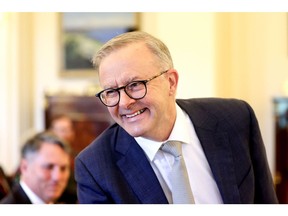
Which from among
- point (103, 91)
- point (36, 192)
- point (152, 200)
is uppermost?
point (103, 91)

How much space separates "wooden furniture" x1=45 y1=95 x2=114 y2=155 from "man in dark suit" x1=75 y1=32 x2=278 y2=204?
2.72 m

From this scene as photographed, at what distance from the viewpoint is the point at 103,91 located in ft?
1.66

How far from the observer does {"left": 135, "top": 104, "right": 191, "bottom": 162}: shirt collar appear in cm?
60

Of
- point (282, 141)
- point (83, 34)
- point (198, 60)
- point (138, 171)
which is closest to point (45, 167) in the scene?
point (138, 171)

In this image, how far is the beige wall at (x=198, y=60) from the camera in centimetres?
238

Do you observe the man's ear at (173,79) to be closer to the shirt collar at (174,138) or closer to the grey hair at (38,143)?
the shirt collar at (174,138)

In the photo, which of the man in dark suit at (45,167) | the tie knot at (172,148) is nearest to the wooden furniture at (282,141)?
the man in dark suit at (45,167)

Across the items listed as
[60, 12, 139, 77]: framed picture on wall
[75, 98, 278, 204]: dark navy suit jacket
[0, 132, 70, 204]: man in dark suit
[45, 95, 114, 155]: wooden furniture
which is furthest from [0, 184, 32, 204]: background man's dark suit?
[60, 12, 139, 77]: framed picture on wall

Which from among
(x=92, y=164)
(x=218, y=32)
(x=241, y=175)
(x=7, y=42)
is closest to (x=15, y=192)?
(x=92, y=164)

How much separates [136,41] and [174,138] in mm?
156

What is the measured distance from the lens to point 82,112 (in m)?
3.51

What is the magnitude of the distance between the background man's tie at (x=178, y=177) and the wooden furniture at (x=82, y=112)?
276 cm
